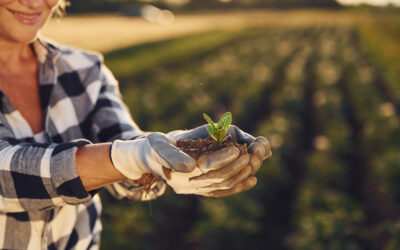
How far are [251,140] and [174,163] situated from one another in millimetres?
342

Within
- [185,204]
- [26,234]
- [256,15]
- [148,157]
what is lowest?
[256,15]

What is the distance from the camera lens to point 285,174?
217 inches

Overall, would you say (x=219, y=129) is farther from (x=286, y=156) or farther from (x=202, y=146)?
(x=286, y=156)

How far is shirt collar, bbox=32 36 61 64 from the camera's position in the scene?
1.69 meters

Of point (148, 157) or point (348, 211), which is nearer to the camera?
point (148, 157)

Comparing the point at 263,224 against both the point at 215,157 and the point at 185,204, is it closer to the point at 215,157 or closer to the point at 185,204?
the point at 185,204

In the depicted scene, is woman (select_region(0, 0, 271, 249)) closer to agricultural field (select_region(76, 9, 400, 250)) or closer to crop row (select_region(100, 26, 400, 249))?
agricultural field (select_region(76, 9, 400, 250))

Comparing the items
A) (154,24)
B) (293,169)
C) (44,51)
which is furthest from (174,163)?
(154,24)

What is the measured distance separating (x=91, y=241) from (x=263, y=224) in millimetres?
3236

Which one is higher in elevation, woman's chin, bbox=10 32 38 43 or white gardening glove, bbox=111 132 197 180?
woman's chin, bbox=10 32 38 43

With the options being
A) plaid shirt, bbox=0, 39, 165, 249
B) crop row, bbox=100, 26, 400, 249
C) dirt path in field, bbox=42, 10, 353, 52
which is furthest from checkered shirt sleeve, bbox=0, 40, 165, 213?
dirt path in field, bbox=42, 10, 353, 52

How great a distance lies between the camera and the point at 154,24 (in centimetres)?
3769

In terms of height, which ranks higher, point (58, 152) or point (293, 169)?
point (58, 152)

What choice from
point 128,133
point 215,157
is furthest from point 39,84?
point 215,157
